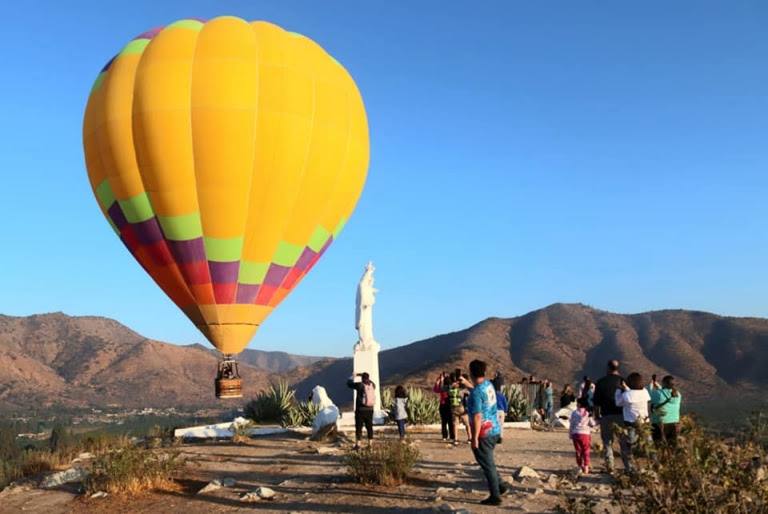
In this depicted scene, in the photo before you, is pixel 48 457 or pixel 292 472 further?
pixel 48 457

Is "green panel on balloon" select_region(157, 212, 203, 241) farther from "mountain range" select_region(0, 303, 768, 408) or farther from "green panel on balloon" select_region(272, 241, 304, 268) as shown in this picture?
"mountain range" select_region(0, 303, 768, 408)

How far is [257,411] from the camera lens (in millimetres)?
21078

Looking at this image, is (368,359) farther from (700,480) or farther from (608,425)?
(700,480)

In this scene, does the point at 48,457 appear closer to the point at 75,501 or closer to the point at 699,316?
the point at 75,501

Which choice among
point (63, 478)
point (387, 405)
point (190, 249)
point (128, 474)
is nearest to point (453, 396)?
point (128, 474)

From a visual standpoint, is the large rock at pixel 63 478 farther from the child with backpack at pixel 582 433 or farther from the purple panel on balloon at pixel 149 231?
the child with backpack at pixel 582 433

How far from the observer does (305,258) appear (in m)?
16.3

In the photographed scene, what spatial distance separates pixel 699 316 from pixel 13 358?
9084 centimetres

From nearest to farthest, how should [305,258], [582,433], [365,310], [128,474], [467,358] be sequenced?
[582,433]
[128,474]
[305,258]
[365,310]
[467,358]

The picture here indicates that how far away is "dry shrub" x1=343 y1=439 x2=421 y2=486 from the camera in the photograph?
899 centimetres

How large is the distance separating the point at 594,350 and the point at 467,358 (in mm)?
24784

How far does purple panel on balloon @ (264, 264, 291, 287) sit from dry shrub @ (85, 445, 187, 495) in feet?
19.4

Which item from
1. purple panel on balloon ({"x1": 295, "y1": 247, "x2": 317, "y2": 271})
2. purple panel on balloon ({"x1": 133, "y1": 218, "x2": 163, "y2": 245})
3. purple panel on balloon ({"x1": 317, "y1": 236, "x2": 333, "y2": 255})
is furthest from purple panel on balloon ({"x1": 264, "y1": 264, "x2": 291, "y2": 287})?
purple panel on balloon ({"x1": 133, "y1": 218, "x2": 163, "y2": 245})

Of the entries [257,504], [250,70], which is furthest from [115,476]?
[250,70]
